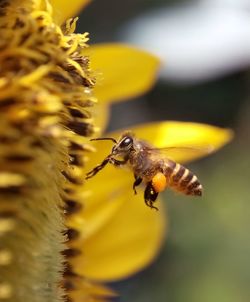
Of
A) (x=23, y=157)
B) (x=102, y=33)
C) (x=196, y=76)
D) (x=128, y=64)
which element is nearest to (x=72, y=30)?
(x=23, y=157)

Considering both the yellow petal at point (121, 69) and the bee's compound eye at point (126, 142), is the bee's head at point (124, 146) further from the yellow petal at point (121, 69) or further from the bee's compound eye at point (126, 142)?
the yellow petal at point (121, 69)

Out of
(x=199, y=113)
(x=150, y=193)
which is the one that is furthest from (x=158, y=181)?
(x=199, y=113)

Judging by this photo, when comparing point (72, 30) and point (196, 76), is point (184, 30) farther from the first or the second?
point (72, 30)

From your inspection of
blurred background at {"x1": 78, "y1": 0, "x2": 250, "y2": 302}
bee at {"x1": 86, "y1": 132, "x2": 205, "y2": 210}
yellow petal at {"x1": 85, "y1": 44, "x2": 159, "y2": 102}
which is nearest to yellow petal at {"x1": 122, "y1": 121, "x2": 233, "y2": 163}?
yellow petal at {"x1": 85, "y1": 44, "x2": 159, "y2": 102}

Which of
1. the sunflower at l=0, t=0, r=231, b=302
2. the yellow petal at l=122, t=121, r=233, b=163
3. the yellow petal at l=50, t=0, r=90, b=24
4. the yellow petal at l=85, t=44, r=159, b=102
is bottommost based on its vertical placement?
the sunflower at l=0, t=0, r=231, b=302

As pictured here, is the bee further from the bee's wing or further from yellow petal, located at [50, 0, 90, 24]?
yellow petal, located at [50, 0, 90, 24]

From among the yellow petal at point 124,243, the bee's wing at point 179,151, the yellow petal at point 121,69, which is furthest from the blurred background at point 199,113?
the bee's wing at point 179,151

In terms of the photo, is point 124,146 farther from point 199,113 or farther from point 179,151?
point 199,113
